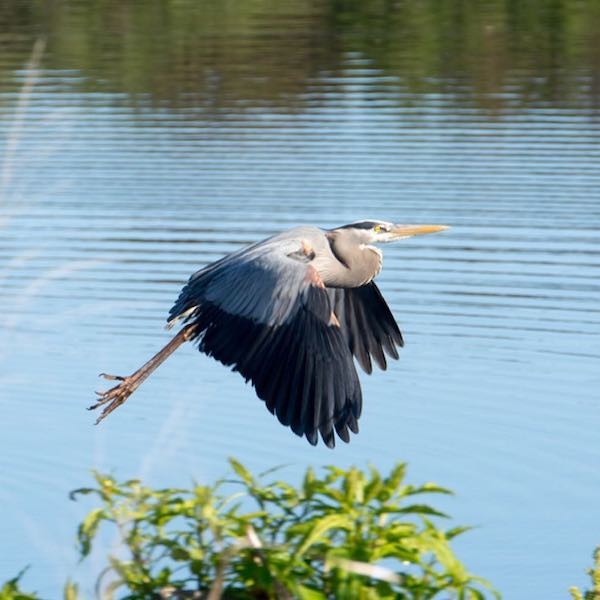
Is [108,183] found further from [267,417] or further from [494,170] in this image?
[267,417]

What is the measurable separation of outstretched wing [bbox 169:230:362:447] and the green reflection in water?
1300cm

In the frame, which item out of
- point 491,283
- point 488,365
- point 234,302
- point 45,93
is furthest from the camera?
point 45,93

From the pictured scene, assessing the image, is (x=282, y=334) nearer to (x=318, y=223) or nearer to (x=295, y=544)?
(x=295, y=544)

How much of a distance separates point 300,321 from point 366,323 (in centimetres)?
103

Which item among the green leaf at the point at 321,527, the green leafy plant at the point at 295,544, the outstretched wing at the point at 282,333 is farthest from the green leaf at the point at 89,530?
the outstretched wing at the point at 282,333

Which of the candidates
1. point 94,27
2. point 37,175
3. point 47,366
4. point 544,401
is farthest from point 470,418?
point 94,27

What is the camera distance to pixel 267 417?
920 centimetres

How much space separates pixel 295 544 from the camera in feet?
12.3

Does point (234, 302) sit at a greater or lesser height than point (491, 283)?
greater

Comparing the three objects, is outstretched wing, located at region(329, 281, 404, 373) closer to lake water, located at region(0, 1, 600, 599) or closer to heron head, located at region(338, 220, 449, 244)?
heron head, located at region(338, 220, 449, 244)

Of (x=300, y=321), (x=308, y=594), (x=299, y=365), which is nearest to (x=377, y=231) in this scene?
(x=300, y=321)

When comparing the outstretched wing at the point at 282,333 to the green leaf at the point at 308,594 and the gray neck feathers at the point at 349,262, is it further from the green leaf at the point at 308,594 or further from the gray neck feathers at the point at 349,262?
the green leaf at the point at 308,594

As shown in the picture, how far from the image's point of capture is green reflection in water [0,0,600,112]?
19.8 m

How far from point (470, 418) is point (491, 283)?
120 inches
